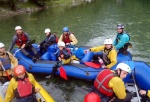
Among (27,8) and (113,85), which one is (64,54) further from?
(27,8)

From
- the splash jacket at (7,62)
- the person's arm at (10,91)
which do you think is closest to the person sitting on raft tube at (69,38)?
the splash jacket at (7,62)

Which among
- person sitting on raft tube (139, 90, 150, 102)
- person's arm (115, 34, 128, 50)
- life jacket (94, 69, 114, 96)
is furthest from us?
person's arm (115, 34, 128, 50)

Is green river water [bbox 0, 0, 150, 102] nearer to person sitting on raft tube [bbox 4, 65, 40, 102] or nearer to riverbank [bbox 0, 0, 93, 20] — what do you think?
riverbank [bbox 0, 0, 93, 20]

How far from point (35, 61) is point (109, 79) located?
341 centimetres

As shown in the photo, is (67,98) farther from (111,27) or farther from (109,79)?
(111,27)

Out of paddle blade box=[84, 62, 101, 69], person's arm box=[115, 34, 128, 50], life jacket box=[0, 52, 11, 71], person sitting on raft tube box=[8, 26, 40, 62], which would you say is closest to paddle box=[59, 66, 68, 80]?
paddle blade box=[84, 62, 101, 69]

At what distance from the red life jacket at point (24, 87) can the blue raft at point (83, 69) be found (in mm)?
2399

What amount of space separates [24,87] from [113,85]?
5.33 feet

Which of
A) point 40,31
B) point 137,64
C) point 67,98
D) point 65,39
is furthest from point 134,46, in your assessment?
point 40,31

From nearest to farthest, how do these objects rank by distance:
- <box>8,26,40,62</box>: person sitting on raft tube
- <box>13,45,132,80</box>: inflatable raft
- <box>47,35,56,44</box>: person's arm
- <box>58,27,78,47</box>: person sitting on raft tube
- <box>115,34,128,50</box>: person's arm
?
1. <box>13,45,132,80</box>: inflatable raft
2. <box>115,34,128,50</box>: person's arm
3. <box>8,26,40,62</box>: person sitting on raft tube
4. <box>47,35,56,44</box>: person's arm
5. <box>58,27,78,47</box>: person sitting on raft tube

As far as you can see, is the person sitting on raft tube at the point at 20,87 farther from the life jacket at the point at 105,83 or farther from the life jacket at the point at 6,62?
the life jacket at the point at 6,62

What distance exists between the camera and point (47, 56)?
7.06 metres

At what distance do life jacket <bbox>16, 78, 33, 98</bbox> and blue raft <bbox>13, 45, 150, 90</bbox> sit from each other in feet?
7.84

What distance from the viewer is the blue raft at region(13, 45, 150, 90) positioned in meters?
5.29
